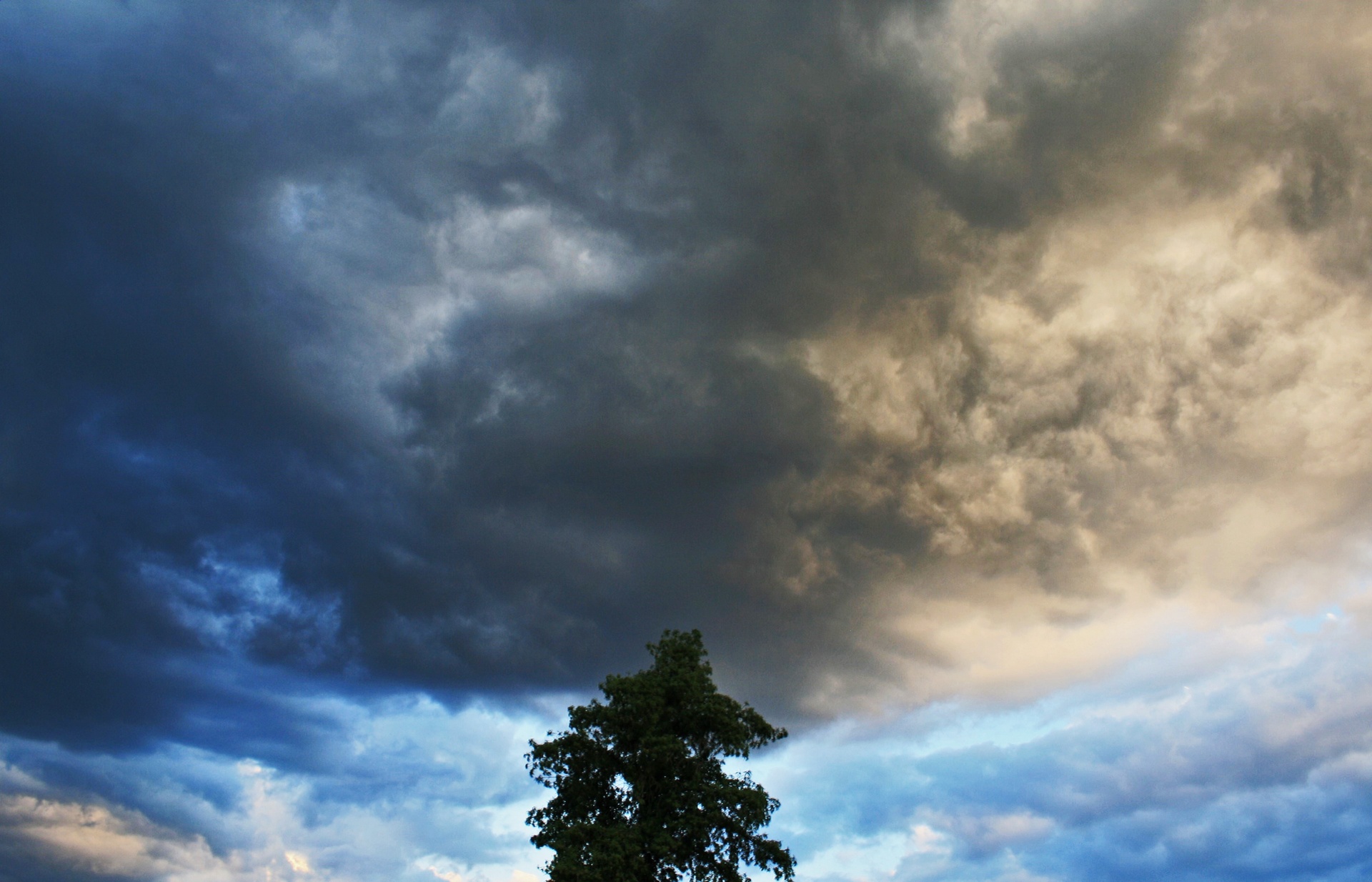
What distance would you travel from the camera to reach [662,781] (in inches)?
1585

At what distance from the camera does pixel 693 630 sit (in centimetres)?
4462

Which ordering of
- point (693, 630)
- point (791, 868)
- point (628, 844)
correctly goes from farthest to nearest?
point (693, 630) < point (791, 868) < point (628, 844)

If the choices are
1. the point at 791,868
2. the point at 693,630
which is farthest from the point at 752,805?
the point at 693,630

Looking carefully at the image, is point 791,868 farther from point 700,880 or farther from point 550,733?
point 550,733

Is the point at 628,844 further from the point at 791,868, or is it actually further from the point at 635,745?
the point at 791,868

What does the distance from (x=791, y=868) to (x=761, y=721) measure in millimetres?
6366

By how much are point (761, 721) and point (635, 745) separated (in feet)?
19.7

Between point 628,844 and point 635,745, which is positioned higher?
point 635,745

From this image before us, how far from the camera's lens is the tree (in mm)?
38312

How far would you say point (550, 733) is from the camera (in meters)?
41.8

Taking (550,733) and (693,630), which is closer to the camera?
(550,733)

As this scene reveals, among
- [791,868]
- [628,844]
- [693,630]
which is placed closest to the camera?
[628,844]

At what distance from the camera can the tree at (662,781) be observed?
126 ft

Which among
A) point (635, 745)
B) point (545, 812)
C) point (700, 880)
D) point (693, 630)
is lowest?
point (700, 880)
